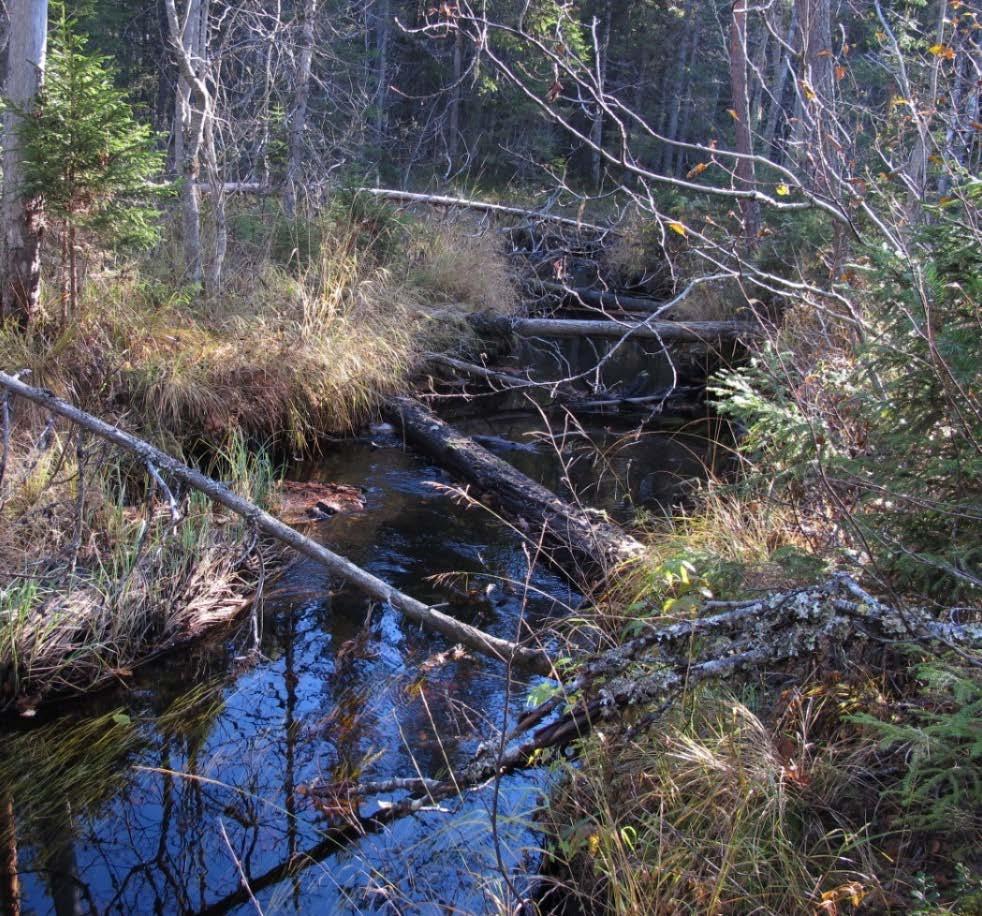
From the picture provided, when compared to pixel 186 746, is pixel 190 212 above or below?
above

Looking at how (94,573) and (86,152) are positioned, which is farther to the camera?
(86,152)

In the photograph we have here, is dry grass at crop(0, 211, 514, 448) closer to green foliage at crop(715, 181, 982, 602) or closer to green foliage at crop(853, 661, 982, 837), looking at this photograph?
green foliage at crop(715, 181, 982, 602)

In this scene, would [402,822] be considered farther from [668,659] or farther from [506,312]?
[506,312]

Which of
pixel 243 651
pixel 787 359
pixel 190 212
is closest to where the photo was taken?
pixel 243 651

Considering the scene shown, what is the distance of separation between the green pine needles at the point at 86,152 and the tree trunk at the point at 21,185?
21 centimetres

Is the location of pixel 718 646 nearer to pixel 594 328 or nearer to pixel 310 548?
pixel 310 548

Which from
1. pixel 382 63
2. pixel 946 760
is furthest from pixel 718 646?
pixel 382 63

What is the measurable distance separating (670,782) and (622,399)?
264 inches

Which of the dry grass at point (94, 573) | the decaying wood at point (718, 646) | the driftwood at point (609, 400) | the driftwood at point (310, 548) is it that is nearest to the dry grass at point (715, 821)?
the decaying wood at point (718, 646)

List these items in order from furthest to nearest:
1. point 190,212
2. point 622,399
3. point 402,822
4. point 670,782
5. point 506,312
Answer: point 506,312 → point 622,399 → point 190,212 → point 402,822 → point 670,782

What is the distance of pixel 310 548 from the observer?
418 cm

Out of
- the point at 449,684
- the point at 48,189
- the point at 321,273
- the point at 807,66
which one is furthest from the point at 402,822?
the point at 321,273

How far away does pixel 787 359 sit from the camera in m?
5.20

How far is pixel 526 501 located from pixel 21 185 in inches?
174
